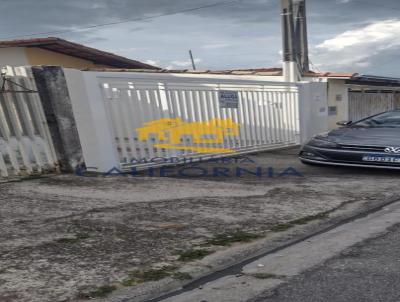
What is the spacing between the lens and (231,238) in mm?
4508

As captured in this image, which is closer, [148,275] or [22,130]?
[148,275]

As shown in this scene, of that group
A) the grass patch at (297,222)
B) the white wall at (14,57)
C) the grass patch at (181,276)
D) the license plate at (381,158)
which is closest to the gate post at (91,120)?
the grass patch at (297,222)

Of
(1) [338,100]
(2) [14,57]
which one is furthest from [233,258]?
(2) [14,57]

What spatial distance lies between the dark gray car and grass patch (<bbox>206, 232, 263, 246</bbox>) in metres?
3.86

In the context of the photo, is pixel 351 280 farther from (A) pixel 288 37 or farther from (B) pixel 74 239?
(A) pixel 288 37

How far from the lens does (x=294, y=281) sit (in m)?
3.49

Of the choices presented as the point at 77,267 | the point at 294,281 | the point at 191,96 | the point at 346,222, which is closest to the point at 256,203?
the point at 346,222

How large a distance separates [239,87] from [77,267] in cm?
769

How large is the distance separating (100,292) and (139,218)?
6.03 feet

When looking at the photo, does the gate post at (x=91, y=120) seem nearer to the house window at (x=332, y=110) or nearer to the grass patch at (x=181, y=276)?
the grass patch at (x=181, y=276)

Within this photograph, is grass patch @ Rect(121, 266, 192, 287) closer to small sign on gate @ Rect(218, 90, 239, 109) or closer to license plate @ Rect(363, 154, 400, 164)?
license plate @ Rect(363, 154, 400, 164)

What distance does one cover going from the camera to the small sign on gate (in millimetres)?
A: 10242

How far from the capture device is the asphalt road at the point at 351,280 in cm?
318

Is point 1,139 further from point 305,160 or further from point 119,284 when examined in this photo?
point 305,160
